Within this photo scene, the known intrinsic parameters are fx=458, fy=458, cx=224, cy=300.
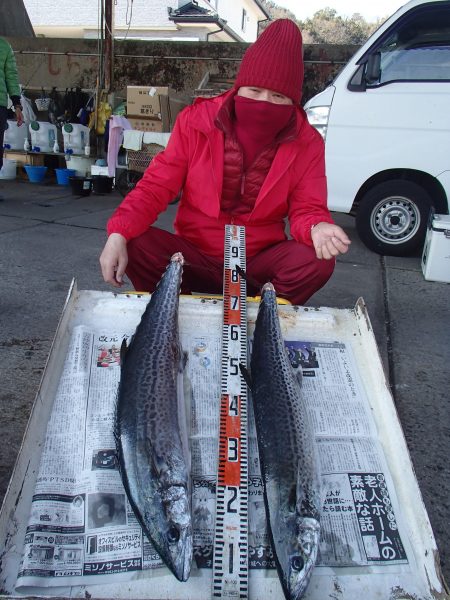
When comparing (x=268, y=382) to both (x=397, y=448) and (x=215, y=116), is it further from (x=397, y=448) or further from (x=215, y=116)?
(x=215, y=116)

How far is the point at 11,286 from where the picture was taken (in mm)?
3439

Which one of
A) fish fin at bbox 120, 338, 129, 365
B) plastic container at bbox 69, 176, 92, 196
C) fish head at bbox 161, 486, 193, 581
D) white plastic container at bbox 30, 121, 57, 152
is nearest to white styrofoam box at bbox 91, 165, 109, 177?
plastic container at bbox 69, 176, 92, 196

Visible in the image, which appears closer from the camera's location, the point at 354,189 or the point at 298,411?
the point at 298,411

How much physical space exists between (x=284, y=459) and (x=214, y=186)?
1352 millimetres

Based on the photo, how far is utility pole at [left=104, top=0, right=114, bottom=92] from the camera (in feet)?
27.2

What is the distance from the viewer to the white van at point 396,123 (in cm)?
416

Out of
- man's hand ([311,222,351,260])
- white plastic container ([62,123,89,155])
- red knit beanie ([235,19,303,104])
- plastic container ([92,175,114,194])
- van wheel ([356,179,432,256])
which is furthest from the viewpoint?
white plastic container ([62,123,89,155])

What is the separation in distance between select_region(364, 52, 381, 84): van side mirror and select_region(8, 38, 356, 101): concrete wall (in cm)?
429

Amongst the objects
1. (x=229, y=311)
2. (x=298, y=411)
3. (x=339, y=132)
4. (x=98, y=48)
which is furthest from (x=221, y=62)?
(x=298, y=411)

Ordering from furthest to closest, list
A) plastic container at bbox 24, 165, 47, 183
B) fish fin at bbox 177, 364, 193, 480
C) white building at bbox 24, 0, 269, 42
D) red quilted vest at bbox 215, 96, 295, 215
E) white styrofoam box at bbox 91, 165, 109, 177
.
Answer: white building at bbox 24, 0, 269, 42 < plastic container at bbox 24, 165, 47, 183 < white styrofoam box at bbox 91, 165, 109, 177 < red quilted vest at bbox 215, 96, 295, 215 < fish fin at bbox 177, 364, 193, 480

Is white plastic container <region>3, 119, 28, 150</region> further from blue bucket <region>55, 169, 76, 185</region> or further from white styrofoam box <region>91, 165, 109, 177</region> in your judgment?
white styrofoam box <region>91, 165, 109, 177</region>

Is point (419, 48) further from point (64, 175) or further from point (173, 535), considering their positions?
point (64, 175)

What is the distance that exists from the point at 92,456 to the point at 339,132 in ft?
13.1

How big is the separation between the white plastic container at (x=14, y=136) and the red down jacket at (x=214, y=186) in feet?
23.8
